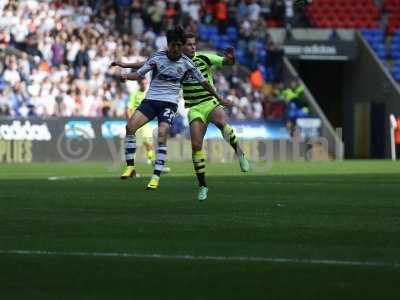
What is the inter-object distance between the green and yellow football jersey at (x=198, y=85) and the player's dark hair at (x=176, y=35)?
162 centimetres

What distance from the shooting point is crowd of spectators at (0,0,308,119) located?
36.0 meters

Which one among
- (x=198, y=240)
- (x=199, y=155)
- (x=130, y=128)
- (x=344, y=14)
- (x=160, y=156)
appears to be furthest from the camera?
(x=344, y=14)

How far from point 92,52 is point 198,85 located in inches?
751

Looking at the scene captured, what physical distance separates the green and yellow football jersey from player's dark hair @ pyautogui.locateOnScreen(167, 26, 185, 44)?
1.62 metres

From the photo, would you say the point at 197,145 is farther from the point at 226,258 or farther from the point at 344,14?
the point at 344,14

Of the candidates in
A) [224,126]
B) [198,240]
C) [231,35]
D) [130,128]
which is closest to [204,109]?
[130,128]

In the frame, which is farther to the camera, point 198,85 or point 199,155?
point 198,85

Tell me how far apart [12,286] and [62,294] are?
515 mm

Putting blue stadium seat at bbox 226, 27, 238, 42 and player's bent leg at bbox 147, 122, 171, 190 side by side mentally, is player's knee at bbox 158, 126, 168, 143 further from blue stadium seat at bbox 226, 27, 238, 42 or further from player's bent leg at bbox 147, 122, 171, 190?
blue stadium seat at bbox 226, 27, 238, 42

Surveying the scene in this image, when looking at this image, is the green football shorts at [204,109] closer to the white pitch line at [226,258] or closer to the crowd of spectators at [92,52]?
the white pitch line at [226,258]

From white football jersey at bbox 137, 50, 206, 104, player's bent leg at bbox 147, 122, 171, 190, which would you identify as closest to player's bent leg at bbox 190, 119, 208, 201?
white football jersey at bbox 137, 50, 206, 104

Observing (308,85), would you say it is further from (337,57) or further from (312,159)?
(312,159)

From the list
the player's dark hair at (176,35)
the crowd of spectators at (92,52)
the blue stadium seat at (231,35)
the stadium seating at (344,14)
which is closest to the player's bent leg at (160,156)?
the player's dark hair at (176,35)

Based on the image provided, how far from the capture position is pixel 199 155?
16875mm
